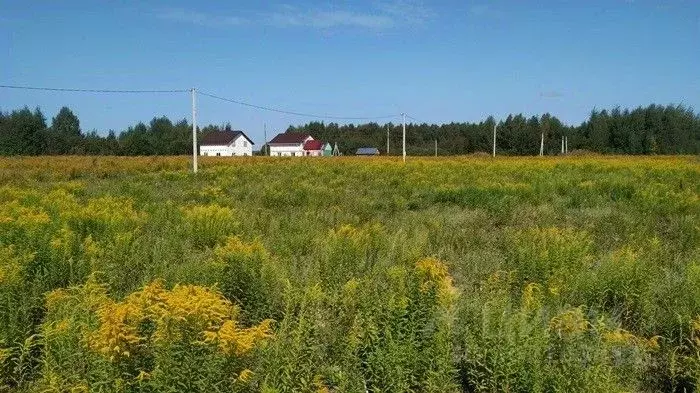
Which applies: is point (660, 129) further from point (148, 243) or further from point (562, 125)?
point (148, 243)

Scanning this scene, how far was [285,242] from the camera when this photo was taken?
8.76 meters

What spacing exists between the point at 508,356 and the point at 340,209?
9.92 m

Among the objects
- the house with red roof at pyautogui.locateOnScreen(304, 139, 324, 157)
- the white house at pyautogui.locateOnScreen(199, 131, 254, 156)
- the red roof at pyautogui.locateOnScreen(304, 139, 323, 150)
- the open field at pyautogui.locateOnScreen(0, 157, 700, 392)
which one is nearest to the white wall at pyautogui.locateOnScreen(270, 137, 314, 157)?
the red roof at pyautogui.locateOnScreen(304, 139, 323, 150)

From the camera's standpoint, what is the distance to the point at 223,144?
97.1m

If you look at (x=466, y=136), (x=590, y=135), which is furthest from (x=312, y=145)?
(x=590, y=135)

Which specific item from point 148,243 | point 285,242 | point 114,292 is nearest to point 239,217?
point 285,242

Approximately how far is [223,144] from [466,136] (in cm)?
5246

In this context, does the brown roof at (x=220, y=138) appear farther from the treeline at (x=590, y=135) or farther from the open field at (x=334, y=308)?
the open field at (x=334, y=308)

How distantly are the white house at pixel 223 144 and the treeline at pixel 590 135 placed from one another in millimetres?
27364

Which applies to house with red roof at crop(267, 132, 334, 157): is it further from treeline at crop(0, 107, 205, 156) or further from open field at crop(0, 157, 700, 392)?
open field at crop(0, 157, 700, 392)

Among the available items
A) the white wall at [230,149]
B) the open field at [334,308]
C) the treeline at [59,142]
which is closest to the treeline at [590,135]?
the white wall at [230,149]

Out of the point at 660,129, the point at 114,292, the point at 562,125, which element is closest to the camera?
the point at 114,292

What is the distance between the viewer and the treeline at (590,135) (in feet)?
326

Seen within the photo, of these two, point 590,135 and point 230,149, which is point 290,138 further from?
point 590,135
